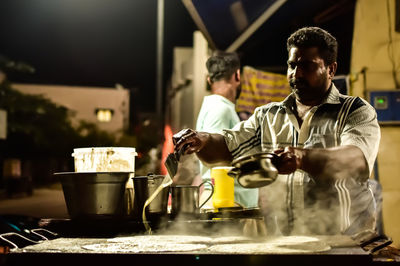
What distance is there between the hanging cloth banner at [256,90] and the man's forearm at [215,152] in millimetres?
2926

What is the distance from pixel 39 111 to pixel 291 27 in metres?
18.9

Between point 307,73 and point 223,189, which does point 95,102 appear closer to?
point 223,189

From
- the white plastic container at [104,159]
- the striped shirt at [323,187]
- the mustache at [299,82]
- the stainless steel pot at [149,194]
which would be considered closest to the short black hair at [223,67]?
the striped shirt at [323,187]

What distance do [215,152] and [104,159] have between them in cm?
85

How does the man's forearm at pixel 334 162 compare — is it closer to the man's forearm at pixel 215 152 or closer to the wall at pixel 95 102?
the man's forearm at pixel 215 152

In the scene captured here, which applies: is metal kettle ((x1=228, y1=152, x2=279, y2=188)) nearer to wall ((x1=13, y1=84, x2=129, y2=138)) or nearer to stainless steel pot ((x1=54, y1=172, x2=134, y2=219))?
stainless steel pot ((x1=54, y1=172, x2=134, y2=219))

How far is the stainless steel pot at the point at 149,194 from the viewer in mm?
2824

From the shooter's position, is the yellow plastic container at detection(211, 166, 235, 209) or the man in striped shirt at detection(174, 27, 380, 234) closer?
the man in striped shirt at detection(174, 27, 380, 234)

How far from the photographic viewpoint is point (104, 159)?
294cm

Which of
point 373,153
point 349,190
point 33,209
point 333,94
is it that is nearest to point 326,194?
point 349,190

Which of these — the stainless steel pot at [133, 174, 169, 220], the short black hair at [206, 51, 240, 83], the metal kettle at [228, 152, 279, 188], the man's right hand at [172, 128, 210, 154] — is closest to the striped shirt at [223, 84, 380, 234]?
the man's right hand at [172, 128, 210, 154]

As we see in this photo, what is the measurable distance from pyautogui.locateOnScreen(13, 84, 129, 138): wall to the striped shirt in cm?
2817

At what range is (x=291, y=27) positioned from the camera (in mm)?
6828

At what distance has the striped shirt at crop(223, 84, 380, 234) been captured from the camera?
2.88 metres
